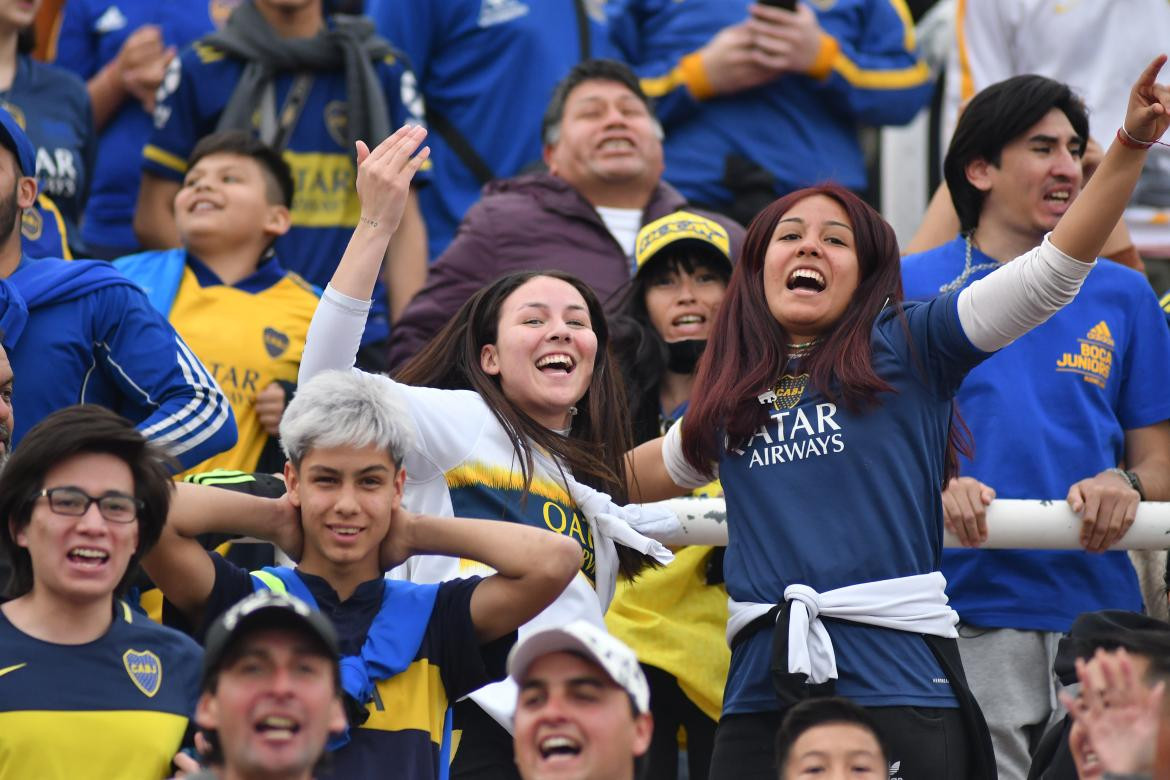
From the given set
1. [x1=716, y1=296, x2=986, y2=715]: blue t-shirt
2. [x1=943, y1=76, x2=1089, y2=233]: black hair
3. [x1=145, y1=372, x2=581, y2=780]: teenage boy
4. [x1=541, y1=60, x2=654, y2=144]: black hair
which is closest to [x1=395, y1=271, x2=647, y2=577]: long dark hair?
[x1=716, y1=296, x2=986, y2=715]: blue t-shirt

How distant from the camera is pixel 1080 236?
448cm

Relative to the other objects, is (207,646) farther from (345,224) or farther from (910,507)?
(345,224)

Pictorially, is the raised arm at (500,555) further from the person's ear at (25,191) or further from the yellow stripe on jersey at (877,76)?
the yellow stripe on jersey at (877,76)

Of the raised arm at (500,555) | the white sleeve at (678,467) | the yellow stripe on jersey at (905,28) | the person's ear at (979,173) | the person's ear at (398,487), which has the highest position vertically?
the yellow stripe on jersey at (905,28)

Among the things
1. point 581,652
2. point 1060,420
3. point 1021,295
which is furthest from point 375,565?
point 1060,420

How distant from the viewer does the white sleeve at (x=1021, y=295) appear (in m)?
4.48

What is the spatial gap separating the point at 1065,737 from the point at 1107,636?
259mm

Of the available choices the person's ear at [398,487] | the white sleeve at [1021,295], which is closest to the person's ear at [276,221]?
the person's ear at [398,487]

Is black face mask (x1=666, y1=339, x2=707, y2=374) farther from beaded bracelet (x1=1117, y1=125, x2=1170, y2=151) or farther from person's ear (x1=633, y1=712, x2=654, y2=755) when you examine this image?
person's ear (x1=633, y1=712, x2=654, y2=755)

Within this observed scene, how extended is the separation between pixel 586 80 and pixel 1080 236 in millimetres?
3113

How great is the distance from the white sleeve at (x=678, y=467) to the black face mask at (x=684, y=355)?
94 cm

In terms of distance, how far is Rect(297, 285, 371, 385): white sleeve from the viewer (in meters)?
4.82

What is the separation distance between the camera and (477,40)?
8.23 metres

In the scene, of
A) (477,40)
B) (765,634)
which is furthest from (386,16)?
(765,634)
